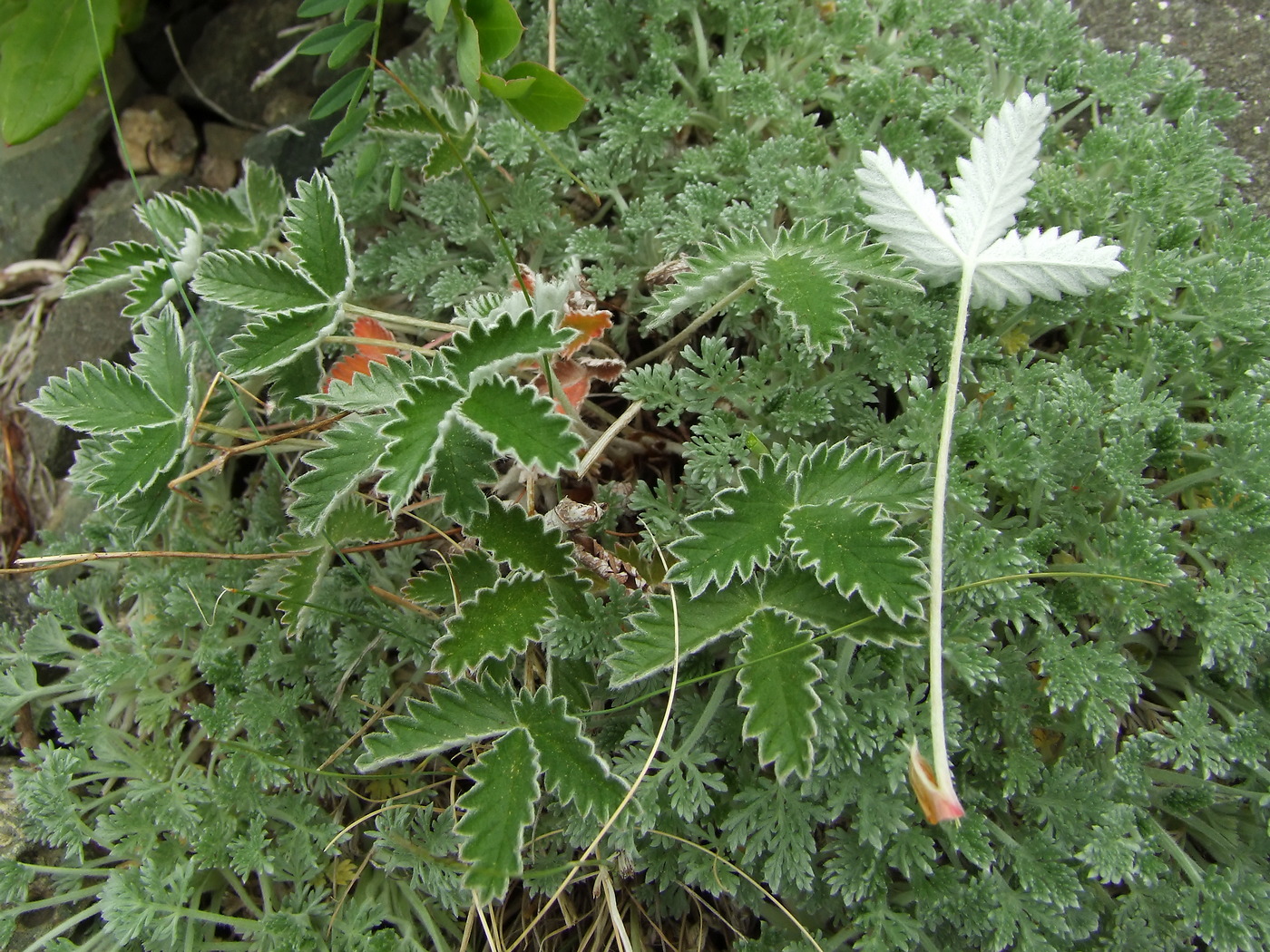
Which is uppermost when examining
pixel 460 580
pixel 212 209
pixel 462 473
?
pixel 212 209

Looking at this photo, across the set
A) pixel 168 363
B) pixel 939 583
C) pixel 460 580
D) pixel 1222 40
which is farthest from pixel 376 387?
pixel 1222 40

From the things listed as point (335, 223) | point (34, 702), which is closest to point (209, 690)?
point (34, 702)

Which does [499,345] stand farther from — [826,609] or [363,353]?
[826,609]

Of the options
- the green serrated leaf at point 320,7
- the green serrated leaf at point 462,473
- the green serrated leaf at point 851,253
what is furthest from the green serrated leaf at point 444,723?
the green serrated leaf at point 320,7

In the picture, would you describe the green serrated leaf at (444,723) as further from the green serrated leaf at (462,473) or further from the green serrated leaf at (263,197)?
the green serrated leaf at (263,197)

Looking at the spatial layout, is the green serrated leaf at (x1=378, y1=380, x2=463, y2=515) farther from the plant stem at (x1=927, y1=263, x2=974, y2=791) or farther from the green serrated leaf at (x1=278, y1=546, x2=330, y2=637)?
the plant stem at (x1=927, y1=263, x2=974, y2=791)
